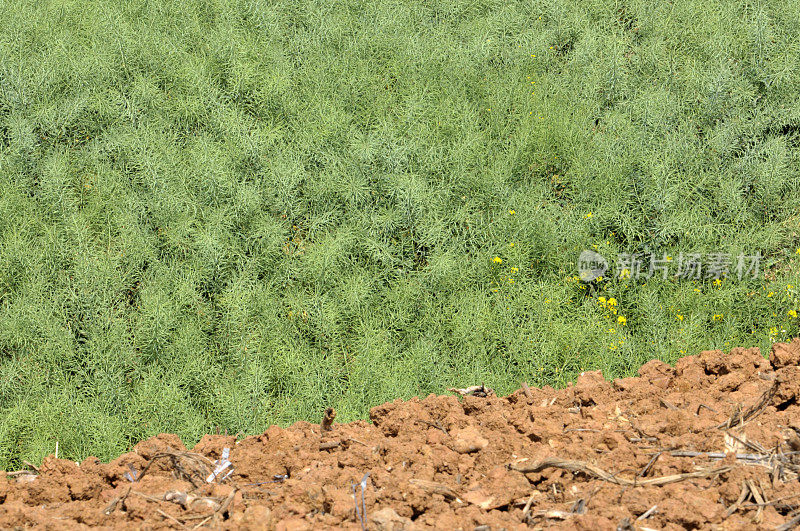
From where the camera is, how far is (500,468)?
2785 mm

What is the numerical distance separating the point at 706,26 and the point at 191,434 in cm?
556

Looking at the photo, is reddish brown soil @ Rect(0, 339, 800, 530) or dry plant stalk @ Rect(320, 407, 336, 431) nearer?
reddish brown soil @ Rect(0, 339, 800, 530)

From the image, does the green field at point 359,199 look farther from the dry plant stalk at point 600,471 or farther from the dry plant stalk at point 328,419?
the dry plant stalk at point 600,471

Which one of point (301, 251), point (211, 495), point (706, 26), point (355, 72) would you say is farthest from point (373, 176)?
point (706, 26)

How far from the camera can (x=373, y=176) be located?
535cm

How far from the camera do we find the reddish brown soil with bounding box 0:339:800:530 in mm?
2479

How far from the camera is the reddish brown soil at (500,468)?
2479mm

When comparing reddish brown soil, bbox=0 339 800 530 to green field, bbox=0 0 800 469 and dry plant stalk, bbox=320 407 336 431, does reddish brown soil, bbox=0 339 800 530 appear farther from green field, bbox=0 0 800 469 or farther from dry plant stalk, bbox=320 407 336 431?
green field, bbox=0 0 800 469

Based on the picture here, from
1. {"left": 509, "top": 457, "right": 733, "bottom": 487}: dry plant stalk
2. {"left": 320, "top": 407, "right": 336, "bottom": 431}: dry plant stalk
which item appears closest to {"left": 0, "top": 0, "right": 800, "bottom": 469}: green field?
{"left": 320, "top": 407, "right": 336, "bottom": 431}: dry plant stalk

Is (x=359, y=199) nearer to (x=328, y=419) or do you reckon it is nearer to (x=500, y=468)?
(x=328, y=419)

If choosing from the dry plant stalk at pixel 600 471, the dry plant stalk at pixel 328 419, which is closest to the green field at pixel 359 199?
the dry plant stalk at pixel 328 419

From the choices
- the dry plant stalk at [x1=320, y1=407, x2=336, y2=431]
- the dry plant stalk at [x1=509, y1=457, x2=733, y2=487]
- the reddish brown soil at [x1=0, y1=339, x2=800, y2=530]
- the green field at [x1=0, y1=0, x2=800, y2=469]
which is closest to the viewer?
the reddish brown soil at [x1=0, y1=339, x2=800, y2=530]

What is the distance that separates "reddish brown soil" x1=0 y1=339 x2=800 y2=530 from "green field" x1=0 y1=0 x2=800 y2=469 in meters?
0.74

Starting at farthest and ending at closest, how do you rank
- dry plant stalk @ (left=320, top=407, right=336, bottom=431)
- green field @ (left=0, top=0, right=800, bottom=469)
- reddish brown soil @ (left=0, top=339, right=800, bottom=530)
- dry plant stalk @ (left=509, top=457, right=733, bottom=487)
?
green field @ (left=0, top=0, right=800, bottom=469) → dry plant stalk @ (left=320, top=407, right=336, bottom=431) → dry plant stalk @ (left=509, top=457, right=733, bottom=487) → reddish brown soil @ (left=0, top=339, right=800, bottom=530)
